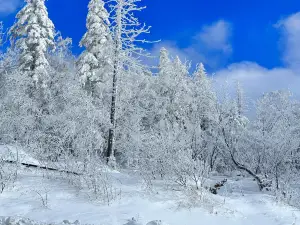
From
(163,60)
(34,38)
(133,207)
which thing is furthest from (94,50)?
(133,207)

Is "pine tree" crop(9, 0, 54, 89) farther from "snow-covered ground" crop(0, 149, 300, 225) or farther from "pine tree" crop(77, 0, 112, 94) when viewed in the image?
"snow-covered ground" crop(0, 149, 300, 225)

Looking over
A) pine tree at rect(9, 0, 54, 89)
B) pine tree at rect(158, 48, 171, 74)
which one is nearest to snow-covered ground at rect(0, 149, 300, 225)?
pine tree at rect(9, 0, 54, 89)


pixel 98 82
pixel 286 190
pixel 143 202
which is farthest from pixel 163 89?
pixel 143 202

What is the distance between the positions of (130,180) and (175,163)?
1806 mm

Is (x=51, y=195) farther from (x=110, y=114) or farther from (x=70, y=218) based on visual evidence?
(x=110, y=114)

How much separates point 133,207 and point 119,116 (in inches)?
625

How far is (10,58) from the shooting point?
2741cm

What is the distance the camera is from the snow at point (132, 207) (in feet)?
31.7

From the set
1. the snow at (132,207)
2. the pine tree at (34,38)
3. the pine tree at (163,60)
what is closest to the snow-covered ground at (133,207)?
the snow at (132,207)

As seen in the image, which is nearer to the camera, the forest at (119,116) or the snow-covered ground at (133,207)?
the snow-covered ground at (133,207)

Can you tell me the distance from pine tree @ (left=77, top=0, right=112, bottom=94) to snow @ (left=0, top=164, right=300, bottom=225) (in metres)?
14.2

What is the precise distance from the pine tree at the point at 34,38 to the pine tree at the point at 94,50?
251 cm

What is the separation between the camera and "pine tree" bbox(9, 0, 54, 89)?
987 inches

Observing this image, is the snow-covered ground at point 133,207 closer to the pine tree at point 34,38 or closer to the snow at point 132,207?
the snow at point 132,207
